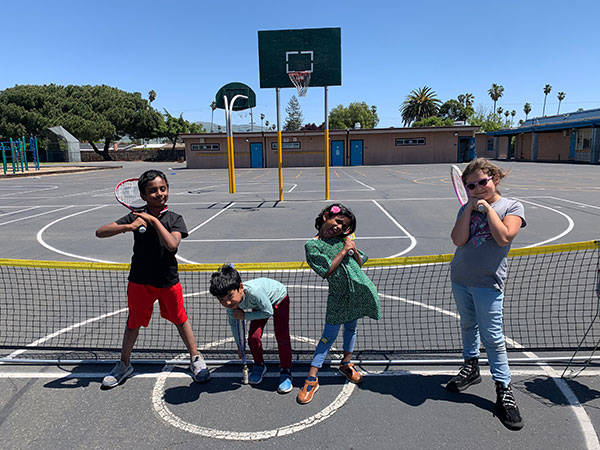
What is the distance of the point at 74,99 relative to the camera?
63.5 m

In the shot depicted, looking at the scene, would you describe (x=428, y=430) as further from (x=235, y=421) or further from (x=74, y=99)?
(x=74, y=99)

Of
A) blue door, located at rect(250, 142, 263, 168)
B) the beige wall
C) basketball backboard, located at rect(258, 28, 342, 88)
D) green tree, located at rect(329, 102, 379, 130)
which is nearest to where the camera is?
basketball backboard, located at rect(258, 28, 342, 88)

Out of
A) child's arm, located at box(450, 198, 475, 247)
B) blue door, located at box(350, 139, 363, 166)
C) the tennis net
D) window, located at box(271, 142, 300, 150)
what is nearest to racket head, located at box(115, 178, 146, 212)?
the tennis net

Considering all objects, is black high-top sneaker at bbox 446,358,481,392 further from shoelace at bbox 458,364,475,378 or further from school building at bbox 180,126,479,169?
school building at bbox 180,126,479,169

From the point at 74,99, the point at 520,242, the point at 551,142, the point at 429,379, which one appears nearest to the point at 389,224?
the point at 520,242

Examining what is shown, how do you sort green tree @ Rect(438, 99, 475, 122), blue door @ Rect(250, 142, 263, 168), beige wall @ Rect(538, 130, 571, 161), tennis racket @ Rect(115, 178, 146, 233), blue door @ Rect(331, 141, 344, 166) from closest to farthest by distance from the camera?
tennis racket @ Rect(115, 178, 146, 233), blue door @ Rect(331, 141, 344, 166), blue door @ Rect(250, 142, 263, 168), beige wall @ Rect(538, 130, 571, 161), green tree @ Rect(438, 99, 475, 122)

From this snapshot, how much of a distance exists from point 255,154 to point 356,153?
1133 centimetres

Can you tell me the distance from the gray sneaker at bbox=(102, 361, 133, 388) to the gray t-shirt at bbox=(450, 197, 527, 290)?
10.3 feet

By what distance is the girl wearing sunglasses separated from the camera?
3113mm

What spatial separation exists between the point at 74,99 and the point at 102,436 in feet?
234

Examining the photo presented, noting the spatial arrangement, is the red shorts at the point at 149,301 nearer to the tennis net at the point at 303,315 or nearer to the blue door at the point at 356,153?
the tennis net at the point at 303,315

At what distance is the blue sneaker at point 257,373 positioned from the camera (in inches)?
151

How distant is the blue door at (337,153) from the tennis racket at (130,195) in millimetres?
44638

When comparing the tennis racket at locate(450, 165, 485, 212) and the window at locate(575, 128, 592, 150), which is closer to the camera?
the tennis racket at locate(450, 165, 485, 212)
